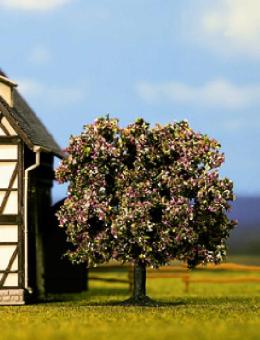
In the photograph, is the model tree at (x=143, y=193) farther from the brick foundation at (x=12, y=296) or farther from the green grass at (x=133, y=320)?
the brick foundation at (x=12, y=296)

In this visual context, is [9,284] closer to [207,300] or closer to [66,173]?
[66,173]

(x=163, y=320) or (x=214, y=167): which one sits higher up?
(x=214, y=167)

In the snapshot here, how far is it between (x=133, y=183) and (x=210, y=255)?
376 cm

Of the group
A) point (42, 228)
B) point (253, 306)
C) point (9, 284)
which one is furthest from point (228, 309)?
point (42, 228)

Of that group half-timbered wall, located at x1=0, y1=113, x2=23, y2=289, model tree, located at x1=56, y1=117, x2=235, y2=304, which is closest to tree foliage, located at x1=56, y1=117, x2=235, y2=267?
model tree, located at x1=56, y1=117, x2=235, y2=304

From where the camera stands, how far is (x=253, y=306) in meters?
41.5

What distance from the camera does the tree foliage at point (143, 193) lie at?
133 ft

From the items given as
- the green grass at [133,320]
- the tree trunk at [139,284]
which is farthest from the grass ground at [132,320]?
the tree trunk at [139,284]

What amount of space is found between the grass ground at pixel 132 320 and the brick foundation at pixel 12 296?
0.73 metres

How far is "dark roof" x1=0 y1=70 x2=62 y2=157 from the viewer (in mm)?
43531

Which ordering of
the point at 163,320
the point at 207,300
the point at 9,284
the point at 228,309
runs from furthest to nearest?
the point at 207,300 < the point at 9,284 < the point at 228,309 < the point at 163,320

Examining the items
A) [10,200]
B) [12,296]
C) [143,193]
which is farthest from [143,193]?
[12,296]

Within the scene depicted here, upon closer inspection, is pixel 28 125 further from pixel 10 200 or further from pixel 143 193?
pixel 143 193

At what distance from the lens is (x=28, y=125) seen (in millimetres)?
48875
